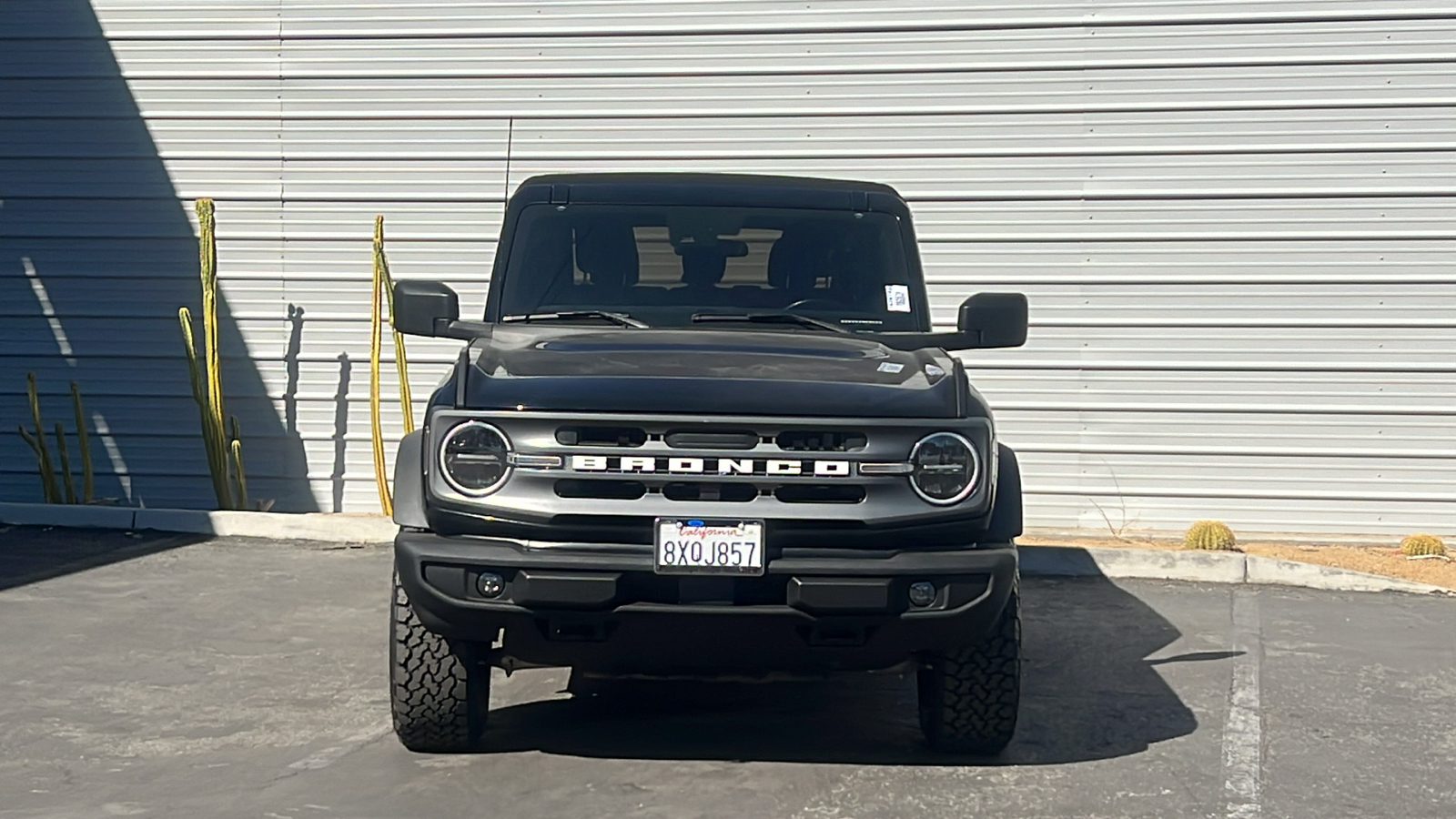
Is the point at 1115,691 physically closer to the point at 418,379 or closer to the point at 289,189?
the point at 418,379

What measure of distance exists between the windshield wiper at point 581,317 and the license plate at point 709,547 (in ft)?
4.45

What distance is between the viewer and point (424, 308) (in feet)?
20.3

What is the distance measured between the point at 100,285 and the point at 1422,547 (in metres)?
8.69

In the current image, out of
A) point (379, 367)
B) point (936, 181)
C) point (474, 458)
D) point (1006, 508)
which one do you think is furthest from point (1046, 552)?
point (474, 458)

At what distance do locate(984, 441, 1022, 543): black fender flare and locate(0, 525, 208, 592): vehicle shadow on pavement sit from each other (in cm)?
543

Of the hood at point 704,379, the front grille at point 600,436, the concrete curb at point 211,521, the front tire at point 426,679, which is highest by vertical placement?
the hood at point 704,379

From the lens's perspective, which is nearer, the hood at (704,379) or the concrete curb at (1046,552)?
the hood at (704,379)

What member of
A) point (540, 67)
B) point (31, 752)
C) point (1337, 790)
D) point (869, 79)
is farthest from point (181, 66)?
point (1337, 790)

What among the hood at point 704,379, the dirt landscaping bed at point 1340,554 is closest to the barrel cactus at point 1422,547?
the dirt landscaping bed at point 1340,554

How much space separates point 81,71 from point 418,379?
3151 millimetres

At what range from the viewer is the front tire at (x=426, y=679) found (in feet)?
17.8

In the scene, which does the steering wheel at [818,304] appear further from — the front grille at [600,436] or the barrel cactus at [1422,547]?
the barrel cactus at [1422,547]

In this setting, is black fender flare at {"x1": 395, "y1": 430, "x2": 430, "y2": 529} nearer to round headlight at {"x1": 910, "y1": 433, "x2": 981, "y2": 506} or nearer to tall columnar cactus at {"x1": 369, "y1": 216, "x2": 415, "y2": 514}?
round headlight at {"x1": 910, "y1": 433, "x2": 981, "y2": 506}

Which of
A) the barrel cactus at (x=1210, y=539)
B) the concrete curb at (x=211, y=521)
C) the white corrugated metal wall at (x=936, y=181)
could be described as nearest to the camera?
the barrel cactus at (x=1210, y=539)
